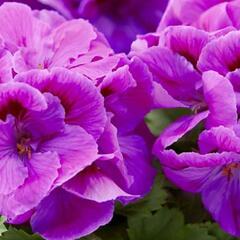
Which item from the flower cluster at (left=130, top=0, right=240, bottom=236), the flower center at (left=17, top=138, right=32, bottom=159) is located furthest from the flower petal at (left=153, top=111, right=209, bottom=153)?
the flower center at (left=17, top=138, right=32, bottom=159)

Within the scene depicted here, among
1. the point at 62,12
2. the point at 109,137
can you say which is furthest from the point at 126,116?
the point at 62,12

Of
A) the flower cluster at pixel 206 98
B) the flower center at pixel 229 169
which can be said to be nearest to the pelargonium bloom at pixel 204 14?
the flower cluster at pixel 206 98

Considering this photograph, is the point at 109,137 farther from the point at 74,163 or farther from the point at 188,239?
the point at 188,239

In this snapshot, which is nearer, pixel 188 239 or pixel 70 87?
pixel 70 87

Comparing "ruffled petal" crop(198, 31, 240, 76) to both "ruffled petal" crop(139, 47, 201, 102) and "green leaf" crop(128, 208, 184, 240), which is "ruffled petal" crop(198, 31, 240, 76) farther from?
"green leaf" crop(128, 208, 184, 240)

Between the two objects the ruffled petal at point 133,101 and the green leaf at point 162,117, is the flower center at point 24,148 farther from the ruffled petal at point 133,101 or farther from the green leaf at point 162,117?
the green leaf at point 162,117

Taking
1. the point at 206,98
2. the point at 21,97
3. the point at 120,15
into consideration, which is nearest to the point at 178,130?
the point at 206,98
